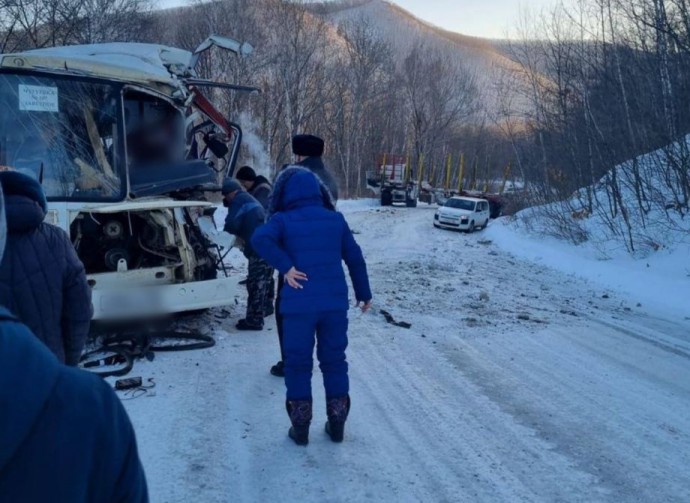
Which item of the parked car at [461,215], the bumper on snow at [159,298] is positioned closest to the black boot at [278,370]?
the bumper on snow at [159,298]

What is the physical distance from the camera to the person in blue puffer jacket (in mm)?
4066

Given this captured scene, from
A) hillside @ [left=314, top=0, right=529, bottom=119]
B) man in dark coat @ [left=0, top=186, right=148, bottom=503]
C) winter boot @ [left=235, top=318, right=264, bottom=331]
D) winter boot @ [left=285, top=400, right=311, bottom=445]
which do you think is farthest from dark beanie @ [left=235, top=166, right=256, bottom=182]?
hillside @ [left=314, top=0, right=529, bottom=119]

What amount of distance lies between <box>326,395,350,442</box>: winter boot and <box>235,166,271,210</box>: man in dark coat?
391cm

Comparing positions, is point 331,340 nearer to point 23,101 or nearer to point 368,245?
point 23,101

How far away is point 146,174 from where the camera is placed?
6.96m

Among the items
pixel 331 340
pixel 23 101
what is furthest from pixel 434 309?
pixel 23 101

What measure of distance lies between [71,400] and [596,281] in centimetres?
1251

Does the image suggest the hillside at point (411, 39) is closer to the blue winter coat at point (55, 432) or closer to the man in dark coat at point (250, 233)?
the man in dark coat at point (250, 233)

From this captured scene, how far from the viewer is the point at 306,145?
502cm

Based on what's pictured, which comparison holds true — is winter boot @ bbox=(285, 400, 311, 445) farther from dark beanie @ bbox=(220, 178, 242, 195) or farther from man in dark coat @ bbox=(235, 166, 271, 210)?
man in dark coat @ bbox=(235, 166, 271, 210)

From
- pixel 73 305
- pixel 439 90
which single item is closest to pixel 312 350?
pixel 73 305

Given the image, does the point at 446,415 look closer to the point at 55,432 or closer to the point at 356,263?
the point at 356,263

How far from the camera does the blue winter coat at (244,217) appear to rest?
6.89m

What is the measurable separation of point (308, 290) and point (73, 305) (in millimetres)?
1449
